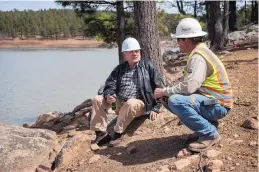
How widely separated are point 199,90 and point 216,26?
8.60 metres

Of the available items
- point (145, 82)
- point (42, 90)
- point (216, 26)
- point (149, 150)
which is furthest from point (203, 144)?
point (42, 90)

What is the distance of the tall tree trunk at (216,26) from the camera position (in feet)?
37.9

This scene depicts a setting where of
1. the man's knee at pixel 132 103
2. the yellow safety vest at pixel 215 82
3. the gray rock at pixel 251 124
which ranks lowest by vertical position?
the gray rock at pixel 251 124

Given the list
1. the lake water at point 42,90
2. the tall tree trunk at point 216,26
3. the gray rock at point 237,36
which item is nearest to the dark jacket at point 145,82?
the lake water at point 42,90

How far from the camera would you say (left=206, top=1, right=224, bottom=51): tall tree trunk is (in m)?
11.6

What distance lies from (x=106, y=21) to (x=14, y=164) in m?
7.58

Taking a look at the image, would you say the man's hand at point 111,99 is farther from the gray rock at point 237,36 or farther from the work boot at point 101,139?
the gray rock at point 237,36

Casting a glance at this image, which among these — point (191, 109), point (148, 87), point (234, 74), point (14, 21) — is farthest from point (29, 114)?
point (14, 21)

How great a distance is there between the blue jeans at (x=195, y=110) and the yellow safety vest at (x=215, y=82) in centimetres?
6

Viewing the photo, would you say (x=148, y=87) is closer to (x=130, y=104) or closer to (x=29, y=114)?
(x=130, y=104)

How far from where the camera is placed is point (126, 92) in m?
4.39

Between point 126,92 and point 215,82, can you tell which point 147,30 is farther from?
point 215,82

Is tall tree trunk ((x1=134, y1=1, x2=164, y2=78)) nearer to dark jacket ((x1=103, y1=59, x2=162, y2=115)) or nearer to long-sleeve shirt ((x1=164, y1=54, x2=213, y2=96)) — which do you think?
dark jacket ((x1=103, y1=59, x2=162, y2=115))

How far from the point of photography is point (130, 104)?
165 inches
